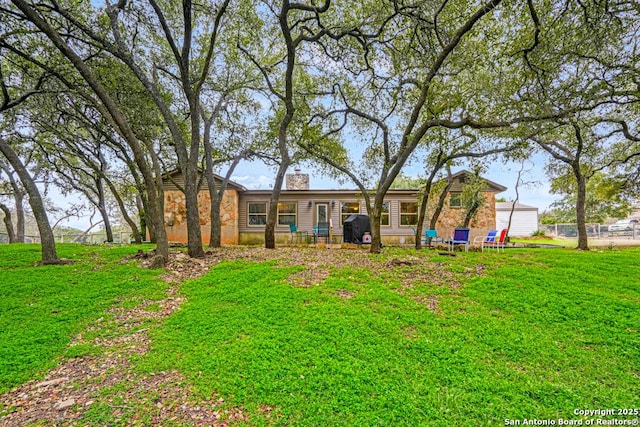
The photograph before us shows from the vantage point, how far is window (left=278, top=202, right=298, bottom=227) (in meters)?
16.2

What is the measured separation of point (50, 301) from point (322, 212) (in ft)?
41.2

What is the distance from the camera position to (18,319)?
13.1 feet

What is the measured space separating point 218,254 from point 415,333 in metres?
6.23

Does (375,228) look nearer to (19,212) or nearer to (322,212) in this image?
(322,212)

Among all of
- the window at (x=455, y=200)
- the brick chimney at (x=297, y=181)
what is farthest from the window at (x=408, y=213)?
the brick chimney at (x=297, y=181)

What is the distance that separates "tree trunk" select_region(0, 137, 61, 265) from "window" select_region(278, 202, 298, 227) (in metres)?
10.3

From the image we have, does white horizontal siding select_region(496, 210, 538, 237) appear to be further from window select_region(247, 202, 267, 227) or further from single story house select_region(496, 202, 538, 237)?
window select_region(247, 202, 267, 227)

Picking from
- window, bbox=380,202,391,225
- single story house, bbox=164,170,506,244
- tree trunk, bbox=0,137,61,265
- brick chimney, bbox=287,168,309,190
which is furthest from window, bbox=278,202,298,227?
tree trunk, bbox=0,137,61,265

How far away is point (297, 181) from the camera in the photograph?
17.0m

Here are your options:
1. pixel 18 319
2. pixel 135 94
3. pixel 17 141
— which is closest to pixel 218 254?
pixel 18 319

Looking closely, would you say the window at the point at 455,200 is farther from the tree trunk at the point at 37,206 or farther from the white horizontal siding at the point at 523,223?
the tree trunk at the point at 37,206

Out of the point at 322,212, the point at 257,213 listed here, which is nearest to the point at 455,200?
the point at 322,212

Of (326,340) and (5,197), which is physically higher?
(5,197)

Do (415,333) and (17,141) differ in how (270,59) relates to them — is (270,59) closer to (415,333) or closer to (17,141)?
(415,333)
